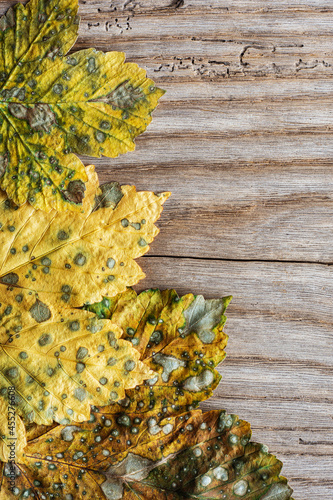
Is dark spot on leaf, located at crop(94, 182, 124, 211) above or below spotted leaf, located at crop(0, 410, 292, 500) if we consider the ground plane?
above

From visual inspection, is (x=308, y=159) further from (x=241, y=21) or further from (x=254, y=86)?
(x=241, y=21)

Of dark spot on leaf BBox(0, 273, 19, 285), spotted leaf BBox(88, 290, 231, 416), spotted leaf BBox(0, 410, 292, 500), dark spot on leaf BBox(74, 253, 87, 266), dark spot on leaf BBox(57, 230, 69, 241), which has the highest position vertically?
dark spot on leaf BBox(57, 230, 69, 241)

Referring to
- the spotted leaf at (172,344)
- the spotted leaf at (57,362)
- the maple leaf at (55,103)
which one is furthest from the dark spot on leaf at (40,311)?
the maple leaf at (55,103)

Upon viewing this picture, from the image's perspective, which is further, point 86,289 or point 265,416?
point 265,416

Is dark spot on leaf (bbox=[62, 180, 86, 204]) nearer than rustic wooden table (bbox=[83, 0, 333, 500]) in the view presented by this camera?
Yes

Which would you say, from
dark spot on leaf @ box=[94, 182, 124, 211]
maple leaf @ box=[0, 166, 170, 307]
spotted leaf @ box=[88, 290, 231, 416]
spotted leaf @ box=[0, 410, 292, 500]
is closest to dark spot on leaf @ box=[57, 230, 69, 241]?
maple leaf @ box=[0, 166, 170, 307]

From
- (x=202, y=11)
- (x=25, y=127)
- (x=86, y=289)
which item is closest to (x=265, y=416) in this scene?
(x=86, y=289)

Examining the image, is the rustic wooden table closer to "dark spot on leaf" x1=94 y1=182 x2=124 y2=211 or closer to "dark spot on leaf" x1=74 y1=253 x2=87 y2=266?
"dark spot on leaf" x1=94 y1=182 x2=124 y2=211
